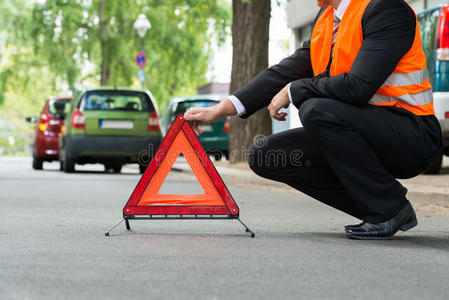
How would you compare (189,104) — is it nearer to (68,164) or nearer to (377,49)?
(68,164)

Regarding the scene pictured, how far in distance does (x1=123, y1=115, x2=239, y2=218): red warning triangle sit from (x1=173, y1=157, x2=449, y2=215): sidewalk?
3044 mm

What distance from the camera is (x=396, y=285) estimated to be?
3908 mm

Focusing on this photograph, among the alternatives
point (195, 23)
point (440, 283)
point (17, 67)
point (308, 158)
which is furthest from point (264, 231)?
point (17, 67)

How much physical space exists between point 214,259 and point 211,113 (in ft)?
3.80

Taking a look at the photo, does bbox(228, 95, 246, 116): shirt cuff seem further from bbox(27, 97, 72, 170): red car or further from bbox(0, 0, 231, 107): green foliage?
bbox(0, 0, 231, 107): green foliage

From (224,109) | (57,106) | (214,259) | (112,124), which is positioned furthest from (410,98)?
(57,106)

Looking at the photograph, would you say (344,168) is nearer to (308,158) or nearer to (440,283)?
(308,158)

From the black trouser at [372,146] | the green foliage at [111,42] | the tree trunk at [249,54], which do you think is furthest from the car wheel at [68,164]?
the black trouser at [372,146]

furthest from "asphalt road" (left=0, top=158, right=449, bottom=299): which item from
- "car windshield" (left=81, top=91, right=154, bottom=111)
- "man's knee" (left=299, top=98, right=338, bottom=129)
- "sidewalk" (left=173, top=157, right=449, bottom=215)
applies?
"car windshield" (left=81, top=91, right=154, bottom=111)

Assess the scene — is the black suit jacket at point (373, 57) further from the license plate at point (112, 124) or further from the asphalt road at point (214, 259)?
the license plate at point (112, 124)

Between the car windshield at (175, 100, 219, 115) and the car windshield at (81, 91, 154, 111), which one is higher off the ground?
the car windshield at (81, 91, 154, 111)

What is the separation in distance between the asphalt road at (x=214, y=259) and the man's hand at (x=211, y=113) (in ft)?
2.30

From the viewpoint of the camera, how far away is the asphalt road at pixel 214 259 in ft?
12.2

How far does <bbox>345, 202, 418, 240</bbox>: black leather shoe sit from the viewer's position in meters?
5.29
